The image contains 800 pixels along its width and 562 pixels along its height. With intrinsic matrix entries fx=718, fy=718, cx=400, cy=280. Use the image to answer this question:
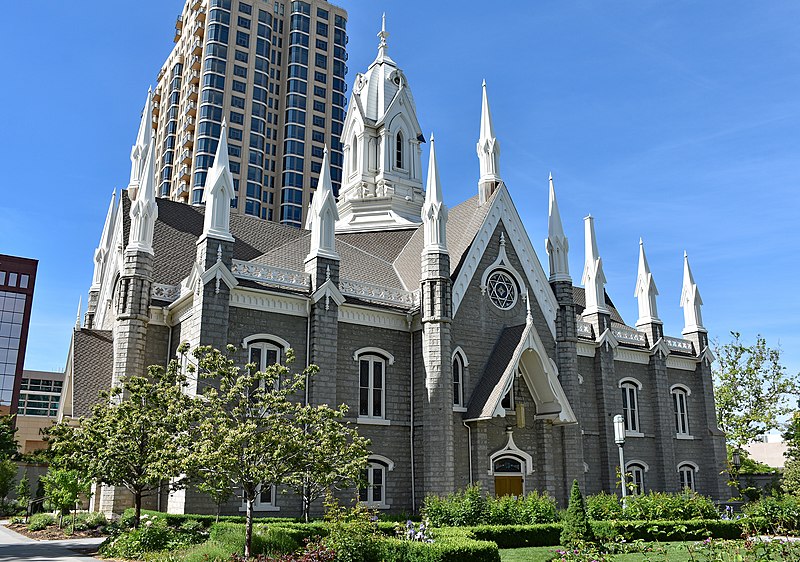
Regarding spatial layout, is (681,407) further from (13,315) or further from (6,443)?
(13,315)

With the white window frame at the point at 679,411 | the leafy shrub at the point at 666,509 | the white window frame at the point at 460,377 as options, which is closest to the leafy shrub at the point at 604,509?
the leafy shrub at the point at 666,509

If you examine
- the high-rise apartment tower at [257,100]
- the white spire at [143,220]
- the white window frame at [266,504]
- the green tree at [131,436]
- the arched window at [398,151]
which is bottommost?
the white window frame at [266,504]

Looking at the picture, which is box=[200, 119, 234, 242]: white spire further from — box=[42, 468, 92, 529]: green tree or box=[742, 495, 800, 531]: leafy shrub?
box=[742, 495, 800, 531]: leafy shrub

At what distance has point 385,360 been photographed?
29.8 m

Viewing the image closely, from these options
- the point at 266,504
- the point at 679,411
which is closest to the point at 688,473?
the point at 679,411

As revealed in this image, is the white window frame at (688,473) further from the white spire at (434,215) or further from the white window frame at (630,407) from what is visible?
the white spire at (434,215)

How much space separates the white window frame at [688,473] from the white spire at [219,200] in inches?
1085

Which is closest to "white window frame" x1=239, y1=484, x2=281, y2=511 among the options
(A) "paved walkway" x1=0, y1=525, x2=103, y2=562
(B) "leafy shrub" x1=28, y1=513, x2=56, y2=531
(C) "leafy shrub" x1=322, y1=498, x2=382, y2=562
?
(A) "paved walkway" x1=0, y1=525, x2=103, y2=562

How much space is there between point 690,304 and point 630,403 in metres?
8.51

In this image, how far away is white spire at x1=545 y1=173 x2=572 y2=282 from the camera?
34688 mm

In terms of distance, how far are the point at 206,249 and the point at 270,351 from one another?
454 centimetres

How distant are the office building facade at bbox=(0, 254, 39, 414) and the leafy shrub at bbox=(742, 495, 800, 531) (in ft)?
276

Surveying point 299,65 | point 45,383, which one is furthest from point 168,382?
point 45,383

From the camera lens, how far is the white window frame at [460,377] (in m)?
29.8
